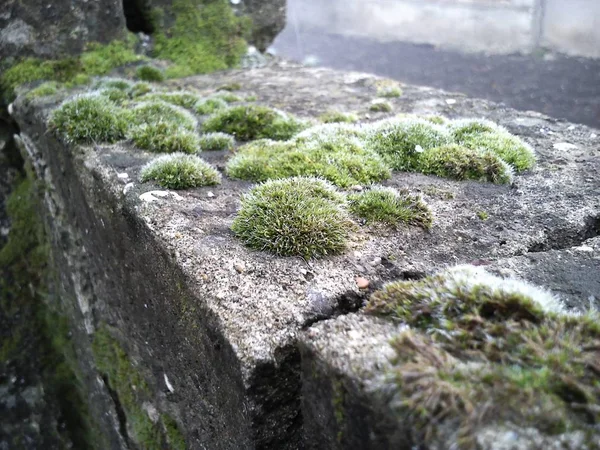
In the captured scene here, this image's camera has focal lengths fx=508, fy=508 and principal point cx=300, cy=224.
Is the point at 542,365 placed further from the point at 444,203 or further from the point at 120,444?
the point at 120,444

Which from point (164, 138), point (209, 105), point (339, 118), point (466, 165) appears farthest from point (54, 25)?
point (466, 165)

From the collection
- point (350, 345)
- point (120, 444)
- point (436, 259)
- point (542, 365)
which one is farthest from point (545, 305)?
point (120, 444)

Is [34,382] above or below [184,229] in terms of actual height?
below

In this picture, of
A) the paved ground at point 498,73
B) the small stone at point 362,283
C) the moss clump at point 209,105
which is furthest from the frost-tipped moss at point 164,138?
the paved ground at point 498,73

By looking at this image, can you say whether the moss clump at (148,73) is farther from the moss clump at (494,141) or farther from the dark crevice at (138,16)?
the moss clump at (494,141)

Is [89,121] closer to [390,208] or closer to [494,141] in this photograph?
[390,208]
